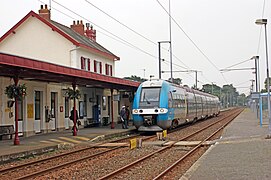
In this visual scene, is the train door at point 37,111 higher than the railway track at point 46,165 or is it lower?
higher

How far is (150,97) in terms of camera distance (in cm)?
2581

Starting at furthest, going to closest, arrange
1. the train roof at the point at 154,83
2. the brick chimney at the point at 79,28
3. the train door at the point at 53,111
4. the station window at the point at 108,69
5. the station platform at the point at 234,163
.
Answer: the brick chimney at the point at 79,28, the station window at the point at 108,69, the train door at the point at 53,111, the train roof at the point at 154,83, the station platform at the point at 234,163

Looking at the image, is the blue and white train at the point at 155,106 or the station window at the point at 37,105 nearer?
the station window at the point at 37,105

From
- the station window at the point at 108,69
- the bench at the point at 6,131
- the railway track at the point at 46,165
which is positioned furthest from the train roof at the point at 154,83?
the station window at the point at 108,69

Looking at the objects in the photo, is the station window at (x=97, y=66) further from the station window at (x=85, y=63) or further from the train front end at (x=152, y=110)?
the train front end at (x=152, y=110)

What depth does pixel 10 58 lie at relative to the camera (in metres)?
16.1

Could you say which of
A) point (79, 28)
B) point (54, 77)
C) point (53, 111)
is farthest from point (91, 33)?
point (54, 77)

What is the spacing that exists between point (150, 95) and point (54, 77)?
6.00 meters

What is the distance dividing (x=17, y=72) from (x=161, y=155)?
657cm

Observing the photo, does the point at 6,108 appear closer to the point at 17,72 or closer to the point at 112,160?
the point at 17,72

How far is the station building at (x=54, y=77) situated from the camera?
21.1 m

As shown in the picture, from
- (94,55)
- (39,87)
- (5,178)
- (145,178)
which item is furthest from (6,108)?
(94,55)

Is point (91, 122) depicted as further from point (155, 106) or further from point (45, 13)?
point (45, 13)

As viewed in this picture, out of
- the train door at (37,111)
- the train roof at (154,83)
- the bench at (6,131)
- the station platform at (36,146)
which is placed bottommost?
the station platform at (36,146)
